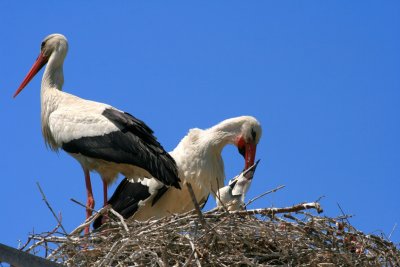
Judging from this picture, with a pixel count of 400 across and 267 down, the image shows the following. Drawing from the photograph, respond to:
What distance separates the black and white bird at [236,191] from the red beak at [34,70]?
9.97 ft

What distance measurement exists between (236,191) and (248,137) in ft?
5.29

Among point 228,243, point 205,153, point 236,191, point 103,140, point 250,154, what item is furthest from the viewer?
point 250,154

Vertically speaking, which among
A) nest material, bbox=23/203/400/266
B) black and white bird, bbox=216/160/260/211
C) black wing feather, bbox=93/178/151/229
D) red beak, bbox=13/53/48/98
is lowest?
nest material, bbox=23/203/400/266

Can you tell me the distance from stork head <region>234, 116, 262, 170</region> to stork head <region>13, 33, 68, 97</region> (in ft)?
6.99

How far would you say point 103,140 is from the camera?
11.7 meters

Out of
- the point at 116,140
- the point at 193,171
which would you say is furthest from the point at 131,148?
the point at 193,171

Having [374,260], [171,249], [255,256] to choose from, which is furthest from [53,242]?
[374,260]

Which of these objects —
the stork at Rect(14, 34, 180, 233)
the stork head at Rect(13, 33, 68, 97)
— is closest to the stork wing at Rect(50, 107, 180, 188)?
the stork at Rect(14, 34, 180, 233)

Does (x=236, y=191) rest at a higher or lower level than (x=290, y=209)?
higher

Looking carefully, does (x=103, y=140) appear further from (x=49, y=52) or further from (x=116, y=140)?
(x=49, y=52)

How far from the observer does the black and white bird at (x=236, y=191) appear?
10625mm

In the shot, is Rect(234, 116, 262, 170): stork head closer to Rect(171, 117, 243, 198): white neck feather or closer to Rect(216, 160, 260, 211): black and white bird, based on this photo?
Rect(171, 117, 243, 198): white neck feather

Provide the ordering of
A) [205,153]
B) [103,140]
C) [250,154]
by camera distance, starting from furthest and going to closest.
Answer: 1. [250,154]
2. [205,153]
3. [103,140]

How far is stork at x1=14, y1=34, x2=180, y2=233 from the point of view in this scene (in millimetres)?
11508
